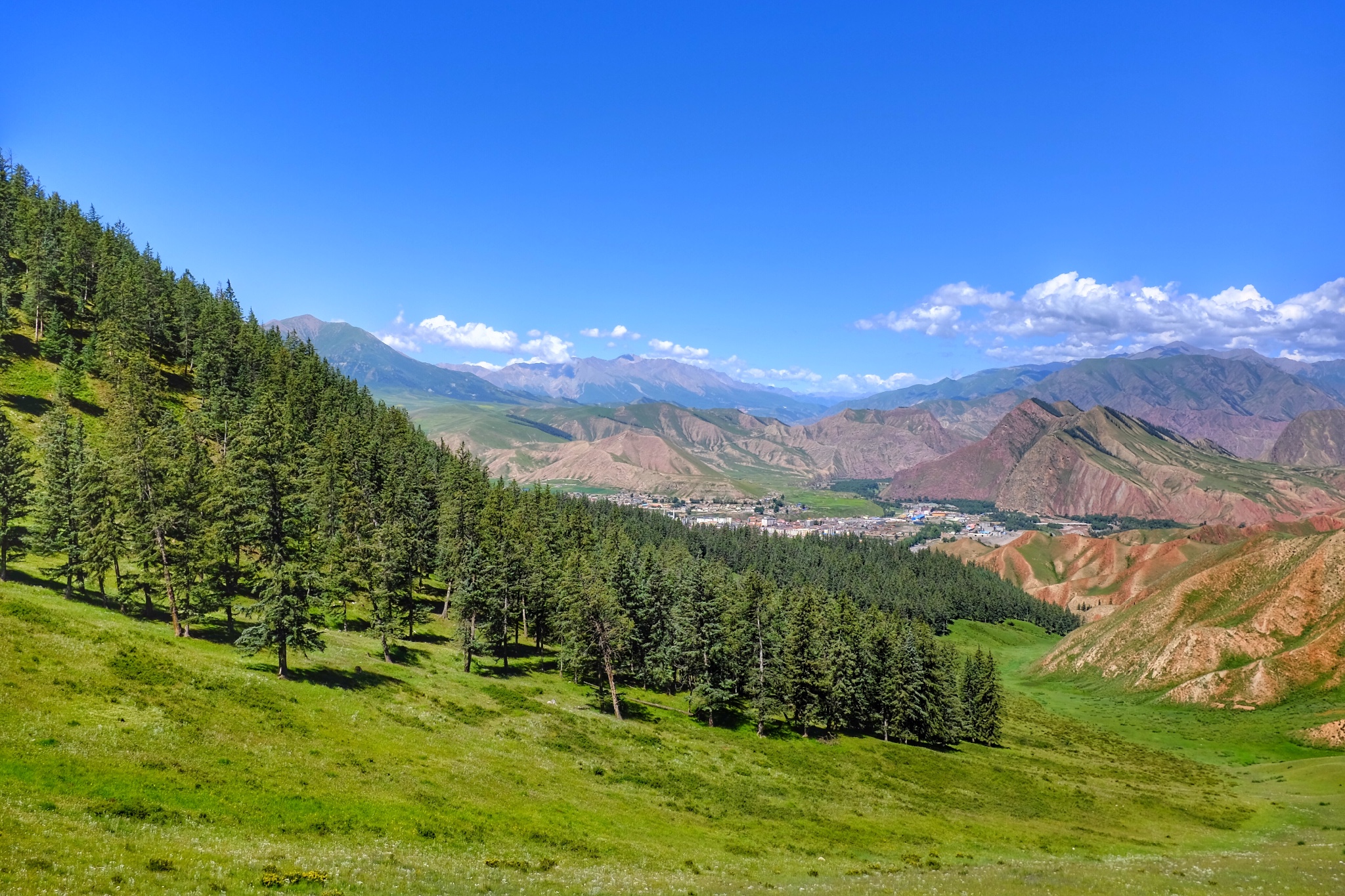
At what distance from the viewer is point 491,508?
3639 inches

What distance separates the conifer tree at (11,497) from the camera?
5044 centimetres

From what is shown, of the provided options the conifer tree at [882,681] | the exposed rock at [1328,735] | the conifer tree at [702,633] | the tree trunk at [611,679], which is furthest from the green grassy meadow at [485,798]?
the exposed rock at [1328,735]

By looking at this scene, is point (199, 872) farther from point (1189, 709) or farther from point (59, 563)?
point (1189, 709)

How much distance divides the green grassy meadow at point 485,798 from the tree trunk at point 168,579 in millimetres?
1583

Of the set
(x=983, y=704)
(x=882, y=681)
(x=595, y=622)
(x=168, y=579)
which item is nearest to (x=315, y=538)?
(x=168, y=579)

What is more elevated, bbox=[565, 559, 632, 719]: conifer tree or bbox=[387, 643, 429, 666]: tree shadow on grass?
bbox=[565, 559, 632, 719]: conifer tree

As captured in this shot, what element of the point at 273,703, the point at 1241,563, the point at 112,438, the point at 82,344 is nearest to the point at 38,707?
the point at 273,703

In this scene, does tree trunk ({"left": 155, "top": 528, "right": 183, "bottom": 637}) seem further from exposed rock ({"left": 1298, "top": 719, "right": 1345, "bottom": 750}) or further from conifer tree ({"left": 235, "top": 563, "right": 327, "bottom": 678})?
exposed rock ({"left": 1298, "top": 719, "right": 1345, "bottom": 750})

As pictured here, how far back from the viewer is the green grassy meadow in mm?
22016

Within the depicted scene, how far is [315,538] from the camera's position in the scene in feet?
200

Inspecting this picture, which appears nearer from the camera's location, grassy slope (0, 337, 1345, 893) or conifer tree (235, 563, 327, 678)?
grassy slope (0, 337, 1345, 893)

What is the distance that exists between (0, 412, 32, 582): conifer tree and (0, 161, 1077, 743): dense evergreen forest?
255 mm

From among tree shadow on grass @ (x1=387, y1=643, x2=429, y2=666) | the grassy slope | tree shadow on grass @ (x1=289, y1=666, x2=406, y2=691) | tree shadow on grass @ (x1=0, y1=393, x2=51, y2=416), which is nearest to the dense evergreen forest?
tree shadow on grass @ (x1=387, y1=643, x2=429, y2=666)

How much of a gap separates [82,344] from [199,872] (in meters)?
132
